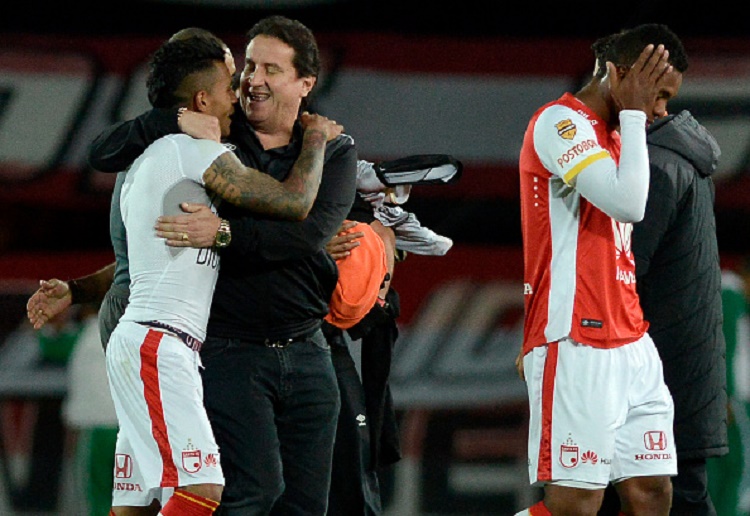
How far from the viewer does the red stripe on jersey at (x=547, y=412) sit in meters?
3.58

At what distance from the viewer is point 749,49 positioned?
6.96 meters

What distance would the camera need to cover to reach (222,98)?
138 inches

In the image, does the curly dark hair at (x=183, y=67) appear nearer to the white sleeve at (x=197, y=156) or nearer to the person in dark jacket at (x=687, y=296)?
the white sleeve at (x=197, y=156)

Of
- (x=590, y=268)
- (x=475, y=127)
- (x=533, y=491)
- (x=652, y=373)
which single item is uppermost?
(x=475, y=127)

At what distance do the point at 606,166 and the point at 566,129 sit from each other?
0.18 metres

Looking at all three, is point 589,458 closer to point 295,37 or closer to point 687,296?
point 687,296

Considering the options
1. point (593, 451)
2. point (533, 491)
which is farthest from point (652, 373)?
point (533, 491)

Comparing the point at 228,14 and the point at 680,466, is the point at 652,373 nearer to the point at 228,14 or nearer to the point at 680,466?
the point at 680,466

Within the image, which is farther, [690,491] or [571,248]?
[690,491]

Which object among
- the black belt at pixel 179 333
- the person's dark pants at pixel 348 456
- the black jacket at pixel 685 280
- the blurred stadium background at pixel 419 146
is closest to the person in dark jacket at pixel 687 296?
the black jacket at pixel 685 280

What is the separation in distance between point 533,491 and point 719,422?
2.83 meters

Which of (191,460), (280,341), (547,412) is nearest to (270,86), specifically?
(280,341)

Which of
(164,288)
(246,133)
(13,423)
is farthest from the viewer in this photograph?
(13,423)

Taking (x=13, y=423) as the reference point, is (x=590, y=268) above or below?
above
